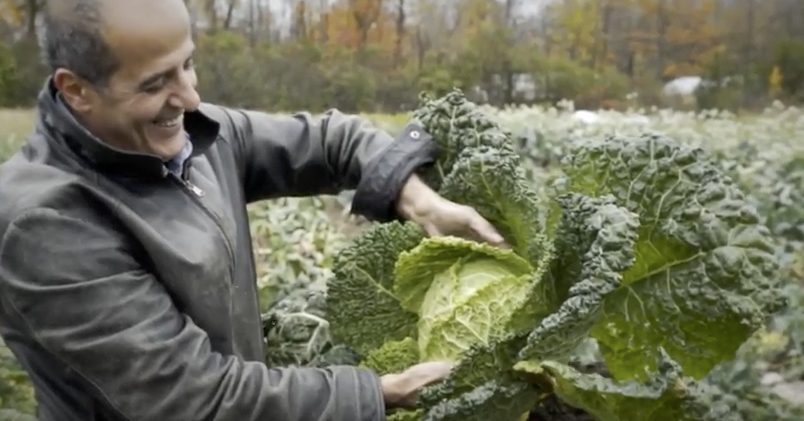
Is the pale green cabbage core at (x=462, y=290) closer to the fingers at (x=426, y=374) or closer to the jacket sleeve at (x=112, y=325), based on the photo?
the fingers at (x=426, y=374)

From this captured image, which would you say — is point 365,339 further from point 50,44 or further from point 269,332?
point 50,44

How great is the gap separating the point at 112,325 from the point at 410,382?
1.54 ft


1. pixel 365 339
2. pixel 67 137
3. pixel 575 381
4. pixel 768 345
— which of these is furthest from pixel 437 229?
pixel 768 345

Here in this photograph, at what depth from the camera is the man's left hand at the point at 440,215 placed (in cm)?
146

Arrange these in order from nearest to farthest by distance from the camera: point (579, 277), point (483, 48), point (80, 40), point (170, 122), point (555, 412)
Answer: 1. point (80, 40)
2. point (170, 122)
3. point (579, 277)
4. point (555, 412)
5. point (483, 48)

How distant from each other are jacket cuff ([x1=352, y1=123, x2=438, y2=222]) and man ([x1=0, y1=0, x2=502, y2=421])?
29 cm

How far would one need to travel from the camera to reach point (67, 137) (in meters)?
1.12

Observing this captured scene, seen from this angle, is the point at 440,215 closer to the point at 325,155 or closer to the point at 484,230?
the point at 484,230

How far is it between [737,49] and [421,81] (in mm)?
1085

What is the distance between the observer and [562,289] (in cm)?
134

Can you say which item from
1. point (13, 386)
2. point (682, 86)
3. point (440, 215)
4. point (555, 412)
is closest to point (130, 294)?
point (440, 215)

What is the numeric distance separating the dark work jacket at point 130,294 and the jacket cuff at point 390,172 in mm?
279

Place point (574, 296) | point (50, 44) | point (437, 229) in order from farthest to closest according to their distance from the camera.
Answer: point (437, 229) → point (574, 296) → point (50, 44)

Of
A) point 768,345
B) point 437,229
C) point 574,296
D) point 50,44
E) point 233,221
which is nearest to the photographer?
point 50,44
